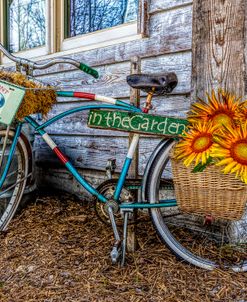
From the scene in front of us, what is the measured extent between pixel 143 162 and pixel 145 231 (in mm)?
454

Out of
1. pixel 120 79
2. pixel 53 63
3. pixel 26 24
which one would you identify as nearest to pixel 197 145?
pixel 53 63

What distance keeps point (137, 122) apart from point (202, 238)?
2.62ft

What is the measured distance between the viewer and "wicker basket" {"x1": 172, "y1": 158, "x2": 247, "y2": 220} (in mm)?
1542

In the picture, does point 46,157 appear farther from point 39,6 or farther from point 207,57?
point 207,57

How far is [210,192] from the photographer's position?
158cm

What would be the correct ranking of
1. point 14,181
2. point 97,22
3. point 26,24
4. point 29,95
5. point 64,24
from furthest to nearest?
point 26,24
point 64,24
point 97,22
point 14,181
point 29,95

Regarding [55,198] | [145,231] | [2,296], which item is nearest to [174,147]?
[145,231]

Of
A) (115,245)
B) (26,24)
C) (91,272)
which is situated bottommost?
(91,272)

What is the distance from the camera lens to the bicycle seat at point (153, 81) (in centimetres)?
172

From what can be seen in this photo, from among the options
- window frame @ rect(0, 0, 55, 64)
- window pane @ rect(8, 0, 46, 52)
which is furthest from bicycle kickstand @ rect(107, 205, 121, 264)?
window pane @ rect(8, 0, 46, 52)

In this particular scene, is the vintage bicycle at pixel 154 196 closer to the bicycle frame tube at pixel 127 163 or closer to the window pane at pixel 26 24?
the bicycle frame tube at pixel 127 163

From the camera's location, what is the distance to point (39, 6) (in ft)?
10.7

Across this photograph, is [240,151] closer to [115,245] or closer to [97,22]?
[115,245]

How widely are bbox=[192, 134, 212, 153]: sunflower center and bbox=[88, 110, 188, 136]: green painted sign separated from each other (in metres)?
0.16
